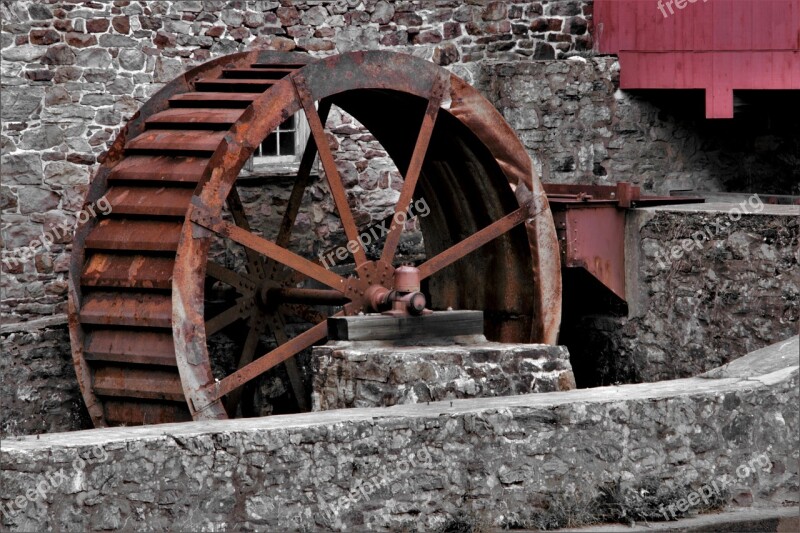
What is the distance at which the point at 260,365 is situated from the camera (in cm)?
930

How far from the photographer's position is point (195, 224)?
29.3ft

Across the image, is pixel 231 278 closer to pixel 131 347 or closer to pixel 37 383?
pixel 37 383

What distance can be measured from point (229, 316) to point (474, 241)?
6.48 feet

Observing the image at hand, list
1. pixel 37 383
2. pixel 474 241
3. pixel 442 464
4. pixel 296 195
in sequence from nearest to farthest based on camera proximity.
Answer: pixel 442 464, pixel 474 241, pixel 37 383, pixel 296 195

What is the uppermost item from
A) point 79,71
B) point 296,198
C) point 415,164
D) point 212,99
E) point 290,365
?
point 79,71

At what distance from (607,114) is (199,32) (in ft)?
12.0

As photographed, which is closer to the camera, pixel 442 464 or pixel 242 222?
pixel 442 464

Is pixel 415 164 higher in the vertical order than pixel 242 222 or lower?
higher

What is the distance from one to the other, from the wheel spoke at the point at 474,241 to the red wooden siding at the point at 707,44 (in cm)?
292

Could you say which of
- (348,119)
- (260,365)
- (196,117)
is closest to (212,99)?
(196,117)

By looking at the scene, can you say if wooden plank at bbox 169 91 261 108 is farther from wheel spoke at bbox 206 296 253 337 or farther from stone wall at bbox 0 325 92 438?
stone wall at bbox 0 325 92 438

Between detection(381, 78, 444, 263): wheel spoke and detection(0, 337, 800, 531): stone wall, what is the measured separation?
2.88 meters

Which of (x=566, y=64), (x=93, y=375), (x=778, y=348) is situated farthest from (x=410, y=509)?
(x=566, y=64)

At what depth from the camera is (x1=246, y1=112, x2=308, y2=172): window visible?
12.1 metres
